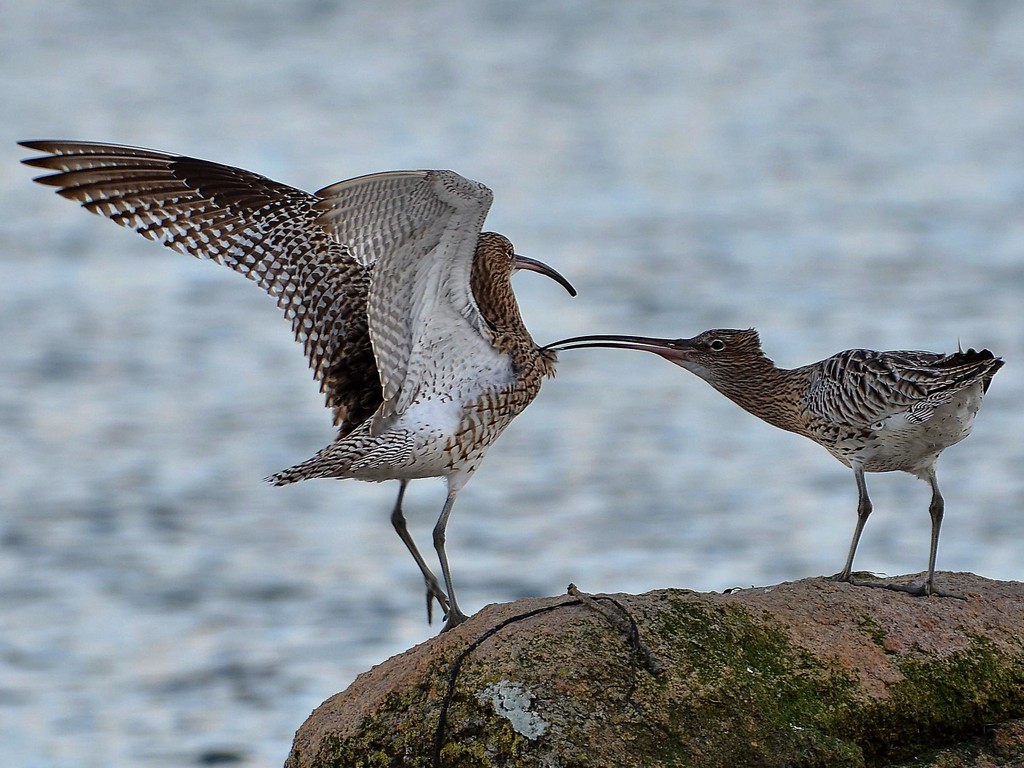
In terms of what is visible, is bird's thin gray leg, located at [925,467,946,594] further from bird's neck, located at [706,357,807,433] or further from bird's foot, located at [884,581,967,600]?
bird's neck, located at [706,357,807,433]

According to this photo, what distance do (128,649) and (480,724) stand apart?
21.4 feet

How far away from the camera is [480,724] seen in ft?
15.7

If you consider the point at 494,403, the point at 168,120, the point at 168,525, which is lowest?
the point at 494,403

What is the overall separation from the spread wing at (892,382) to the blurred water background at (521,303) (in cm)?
412

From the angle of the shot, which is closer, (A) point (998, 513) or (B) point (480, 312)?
(B) point (480, 312)

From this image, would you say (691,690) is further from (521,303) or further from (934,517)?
(521,303)

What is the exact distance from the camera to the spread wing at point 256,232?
7.16 meters

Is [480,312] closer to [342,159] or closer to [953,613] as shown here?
[953,613]

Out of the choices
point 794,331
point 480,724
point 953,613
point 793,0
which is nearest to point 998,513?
point 794,331

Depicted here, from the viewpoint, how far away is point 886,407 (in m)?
6.12

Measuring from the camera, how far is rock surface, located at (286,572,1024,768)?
4.75m

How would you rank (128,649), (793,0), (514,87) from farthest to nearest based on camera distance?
(793,0) < (514,87) < (128,649)

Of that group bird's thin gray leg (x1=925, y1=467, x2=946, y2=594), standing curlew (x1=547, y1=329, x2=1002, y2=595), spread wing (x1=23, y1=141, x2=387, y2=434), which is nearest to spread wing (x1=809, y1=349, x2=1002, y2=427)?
standing curlew (x1=547, y1=329, x2=1002, y2=595)

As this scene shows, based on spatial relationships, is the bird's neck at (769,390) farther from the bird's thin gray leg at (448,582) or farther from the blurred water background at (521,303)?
the blurred water background at (521,303)
